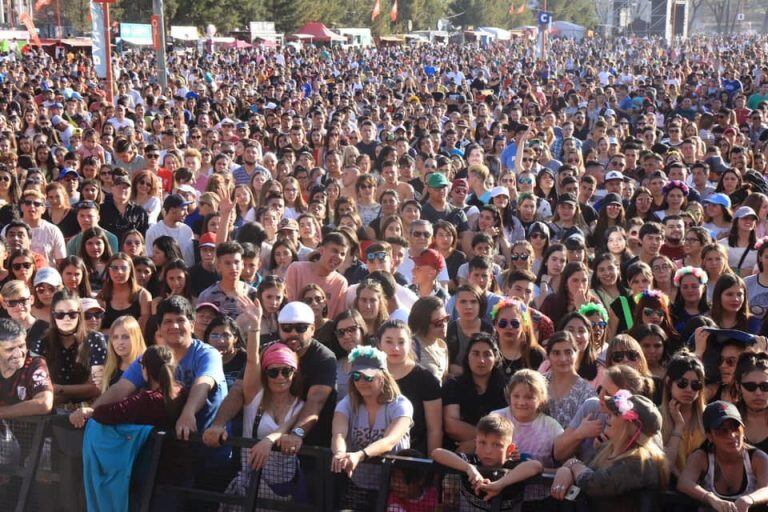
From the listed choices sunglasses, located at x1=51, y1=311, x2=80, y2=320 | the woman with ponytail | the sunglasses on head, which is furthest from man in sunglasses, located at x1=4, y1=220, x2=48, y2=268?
the woman with ponytail

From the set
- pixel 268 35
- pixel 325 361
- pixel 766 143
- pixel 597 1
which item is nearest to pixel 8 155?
pixel 325 361

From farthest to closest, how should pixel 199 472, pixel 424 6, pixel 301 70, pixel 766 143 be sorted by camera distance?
pixel 424 6 → pixel 301 70 → pixel 766 143 → pixel 199 472

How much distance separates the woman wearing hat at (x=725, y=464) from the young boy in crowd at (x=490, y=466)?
66 cm

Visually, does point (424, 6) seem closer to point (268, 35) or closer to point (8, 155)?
point (268, 35)

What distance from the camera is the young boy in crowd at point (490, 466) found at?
4.48 metres

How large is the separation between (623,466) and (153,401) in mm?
2322

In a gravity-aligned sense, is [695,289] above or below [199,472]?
above

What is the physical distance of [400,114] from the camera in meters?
19.0

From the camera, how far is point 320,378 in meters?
5.35

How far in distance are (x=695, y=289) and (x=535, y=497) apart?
2972mm

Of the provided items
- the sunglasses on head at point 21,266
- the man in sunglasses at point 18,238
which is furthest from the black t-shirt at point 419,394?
the man in sunglasses at point 18,238

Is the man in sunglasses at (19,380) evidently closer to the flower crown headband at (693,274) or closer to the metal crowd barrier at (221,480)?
the metal crowd barrier at (221,480)

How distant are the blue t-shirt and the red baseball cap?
8.35 feet

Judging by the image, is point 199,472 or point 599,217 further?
point 599,217
